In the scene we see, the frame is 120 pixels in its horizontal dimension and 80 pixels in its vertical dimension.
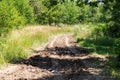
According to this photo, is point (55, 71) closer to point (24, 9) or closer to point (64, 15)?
point (24, 9)

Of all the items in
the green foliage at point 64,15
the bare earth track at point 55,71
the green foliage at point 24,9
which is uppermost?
the bare earth track at point 55,71

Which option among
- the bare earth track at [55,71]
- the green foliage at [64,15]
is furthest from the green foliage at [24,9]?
the bare earth track at [55,71]

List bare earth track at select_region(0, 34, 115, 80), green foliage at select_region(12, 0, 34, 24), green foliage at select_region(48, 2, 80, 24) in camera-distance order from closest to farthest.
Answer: bare earth track at select_region(0, 34, 115, 80) < green foliage at select_region(12, 0, 34, 24) < green foliage at select_region(48, 2, 80, 24)

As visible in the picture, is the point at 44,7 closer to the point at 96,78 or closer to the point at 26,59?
the point at 26,59

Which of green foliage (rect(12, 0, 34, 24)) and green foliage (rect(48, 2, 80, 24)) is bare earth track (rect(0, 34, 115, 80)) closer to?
green foliage (rect(12, 0, 34, 24))

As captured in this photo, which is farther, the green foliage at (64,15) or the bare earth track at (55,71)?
the green foliage at (64,15)

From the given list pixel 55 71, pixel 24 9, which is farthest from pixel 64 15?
pixel 55 71

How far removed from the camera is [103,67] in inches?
617

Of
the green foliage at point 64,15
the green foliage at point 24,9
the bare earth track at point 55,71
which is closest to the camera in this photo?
the bare earth track at point 55,71

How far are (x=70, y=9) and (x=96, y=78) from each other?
3411 inches

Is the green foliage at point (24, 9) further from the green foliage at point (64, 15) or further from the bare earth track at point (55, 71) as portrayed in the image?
the bare earth track at point (55, 71)

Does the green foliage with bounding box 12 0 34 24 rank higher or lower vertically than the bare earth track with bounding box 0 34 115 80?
lower

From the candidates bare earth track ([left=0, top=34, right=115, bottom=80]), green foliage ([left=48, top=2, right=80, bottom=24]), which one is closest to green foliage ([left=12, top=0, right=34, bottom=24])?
green foliage ([left=48, top=2, right=80, bottom=24])

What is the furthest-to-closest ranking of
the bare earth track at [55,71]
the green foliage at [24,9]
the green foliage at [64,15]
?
1. the green foliage at [64,15]
2. the green foliage at [24,9]
3. the bare earth track at [55,71]
